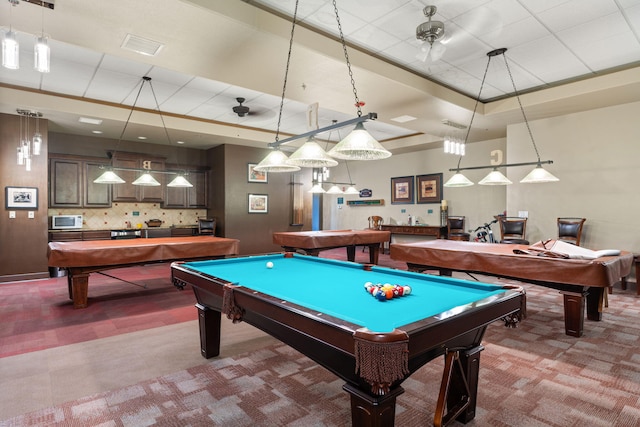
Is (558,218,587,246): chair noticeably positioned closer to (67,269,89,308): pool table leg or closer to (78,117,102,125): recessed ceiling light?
(67,269,89,308): pool table leg

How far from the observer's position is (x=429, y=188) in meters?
9.06

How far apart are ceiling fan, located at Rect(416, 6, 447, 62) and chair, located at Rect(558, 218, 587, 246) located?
399 cm

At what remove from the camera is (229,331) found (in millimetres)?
3484

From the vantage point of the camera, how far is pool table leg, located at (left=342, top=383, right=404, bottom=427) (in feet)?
4.34

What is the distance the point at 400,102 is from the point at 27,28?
14.8 ft

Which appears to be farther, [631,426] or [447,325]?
[631,426]

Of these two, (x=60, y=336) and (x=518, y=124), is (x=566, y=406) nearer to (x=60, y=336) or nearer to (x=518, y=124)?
(x=60, y=336)

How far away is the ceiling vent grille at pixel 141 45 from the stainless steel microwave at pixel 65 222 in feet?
16.7

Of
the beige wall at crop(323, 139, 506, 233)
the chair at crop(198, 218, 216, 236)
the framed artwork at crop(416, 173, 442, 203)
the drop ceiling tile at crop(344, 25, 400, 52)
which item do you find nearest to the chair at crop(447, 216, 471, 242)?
the beige wall at crop(323, 139, 506, 233)

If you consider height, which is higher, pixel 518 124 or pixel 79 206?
pixel 518 124

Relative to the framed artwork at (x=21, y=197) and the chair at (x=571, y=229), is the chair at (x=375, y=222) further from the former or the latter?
the framed artwork at (x=21, y=197)

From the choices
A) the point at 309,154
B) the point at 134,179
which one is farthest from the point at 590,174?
the point at 134,179

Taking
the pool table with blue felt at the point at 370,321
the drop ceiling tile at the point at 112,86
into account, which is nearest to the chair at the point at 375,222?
the drop ceiling tile at the point at 112,86

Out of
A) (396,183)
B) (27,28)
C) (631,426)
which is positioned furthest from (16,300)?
(396,183)
